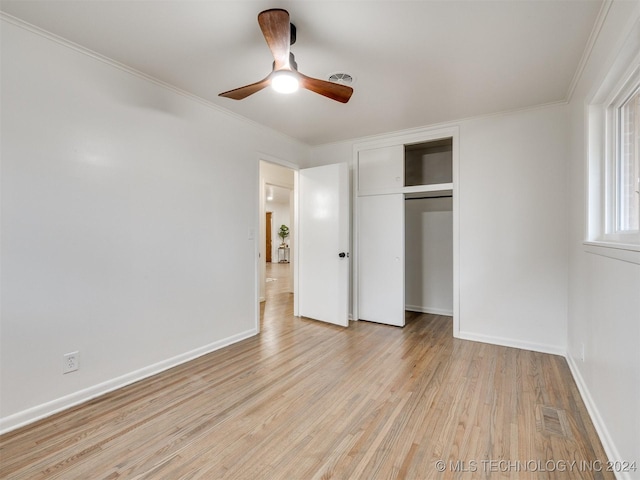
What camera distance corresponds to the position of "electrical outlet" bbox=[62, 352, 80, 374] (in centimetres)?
212

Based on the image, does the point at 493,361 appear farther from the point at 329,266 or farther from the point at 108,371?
the point at 108,371

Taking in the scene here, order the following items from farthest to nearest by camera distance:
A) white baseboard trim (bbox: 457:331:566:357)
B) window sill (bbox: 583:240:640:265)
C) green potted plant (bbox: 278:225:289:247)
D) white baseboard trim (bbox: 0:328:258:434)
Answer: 1. green potted plant (bbox: 278:225:289:247)
2. white baseboard trim (bbox: 457:331:566:357)
3. white baseboard trim (bbox: 0:328:258:434)
4. window sill (bbox: 583:240:640:265)

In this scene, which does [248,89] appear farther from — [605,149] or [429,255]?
[429,255]

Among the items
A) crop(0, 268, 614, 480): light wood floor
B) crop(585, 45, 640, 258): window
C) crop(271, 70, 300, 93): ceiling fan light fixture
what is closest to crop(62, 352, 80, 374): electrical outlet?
crop(0, 268, 614, 480): light wood floor

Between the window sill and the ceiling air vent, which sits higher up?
the ceiling air vent

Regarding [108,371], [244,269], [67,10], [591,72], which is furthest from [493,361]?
[67,10]

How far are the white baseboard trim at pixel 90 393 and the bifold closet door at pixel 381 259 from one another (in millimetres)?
2022

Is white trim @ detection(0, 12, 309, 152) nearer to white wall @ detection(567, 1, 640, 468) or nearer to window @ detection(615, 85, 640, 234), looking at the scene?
white wall @ detection(567, 1, 640, 468)

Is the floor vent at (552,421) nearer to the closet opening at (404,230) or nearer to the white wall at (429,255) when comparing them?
the closet opening at (404,230)

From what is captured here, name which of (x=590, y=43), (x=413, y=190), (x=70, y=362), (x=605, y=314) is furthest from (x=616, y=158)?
(x=70, y=362)

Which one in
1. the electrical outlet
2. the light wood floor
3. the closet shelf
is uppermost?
the closet shelf

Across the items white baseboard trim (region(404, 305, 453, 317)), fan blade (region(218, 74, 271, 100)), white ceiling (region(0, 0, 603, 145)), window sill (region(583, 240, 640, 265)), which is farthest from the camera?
white baseboard trim (region(404, 305, 453, 317))

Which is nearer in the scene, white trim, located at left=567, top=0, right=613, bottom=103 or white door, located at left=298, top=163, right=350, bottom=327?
white trim, located at left=567, top=0, right=613, bottom=103

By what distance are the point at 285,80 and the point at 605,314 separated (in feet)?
7.59
